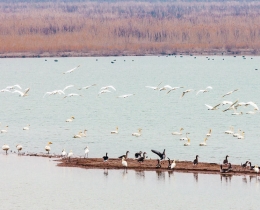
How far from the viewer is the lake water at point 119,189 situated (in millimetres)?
24453

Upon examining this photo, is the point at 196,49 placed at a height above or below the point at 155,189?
above

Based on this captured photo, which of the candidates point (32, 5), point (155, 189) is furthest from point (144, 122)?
point (32, 5)

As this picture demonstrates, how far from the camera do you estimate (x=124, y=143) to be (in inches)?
1368

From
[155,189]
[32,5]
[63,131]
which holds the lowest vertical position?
[155,189]

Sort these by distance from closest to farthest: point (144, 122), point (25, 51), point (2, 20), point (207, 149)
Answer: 1. point (207, 149)
2. point (144, 122)
3. point (25, 51)
4. point (2, 20)

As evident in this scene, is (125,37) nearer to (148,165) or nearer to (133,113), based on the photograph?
(133,113)

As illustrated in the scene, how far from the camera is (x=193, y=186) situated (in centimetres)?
2605

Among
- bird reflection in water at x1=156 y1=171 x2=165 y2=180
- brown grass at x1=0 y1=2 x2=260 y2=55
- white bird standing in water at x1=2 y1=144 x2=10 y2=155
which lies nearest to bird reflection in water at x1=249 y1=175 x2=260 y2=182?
bird reflection in water at x1=156 y1=171 x2=165 y2=180

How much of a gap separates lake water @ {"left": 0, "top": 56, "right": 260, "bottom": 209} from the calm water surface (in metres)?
0.05

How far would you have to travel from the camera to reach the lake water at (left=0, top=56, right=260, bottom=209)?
25125 millimetres

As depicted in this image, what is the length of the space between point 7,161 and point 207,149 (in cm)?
759

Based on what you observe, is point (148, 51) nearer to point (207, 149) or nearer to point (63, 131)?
point (63, 131)

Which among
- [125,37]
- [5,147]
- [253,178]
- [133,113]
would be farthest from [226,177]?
[125,37]

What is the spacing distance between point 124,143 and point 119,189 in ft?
28.0
